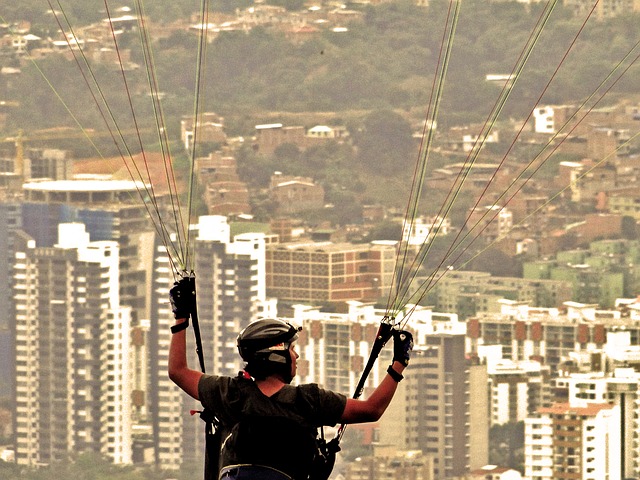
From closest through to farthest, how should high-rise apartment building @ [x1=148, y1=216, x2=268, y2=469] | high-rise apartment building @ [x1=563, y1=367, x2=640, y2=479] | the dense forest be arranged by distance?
high-rise apartment building @ [x1=563, y1=367, x2=640, y2=479], high-rise apartment building @ [x1=148, y1=216, x2=268, y2=469], the dense forest

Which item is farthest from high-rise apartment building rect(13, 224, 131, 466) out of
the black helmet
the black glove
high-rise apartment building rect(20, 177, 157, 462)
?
the black helmet

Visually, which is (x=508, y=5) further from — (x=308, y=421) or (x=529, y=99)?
(x=308, y=421)

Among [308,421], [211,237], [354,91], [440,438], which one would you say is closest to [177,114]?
[211,237]

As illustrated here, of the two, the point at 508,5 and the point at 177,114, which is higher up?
the point at 508,5

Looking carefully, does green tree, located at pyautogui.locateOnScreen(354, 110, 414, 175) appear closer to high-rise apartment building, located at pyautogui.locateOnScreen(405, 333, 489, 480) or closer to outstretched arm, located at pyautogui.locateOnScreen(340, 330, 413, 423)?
high-rise apartment building, located at pyautogui.locateOnScreen(405, 333, 489, 480)

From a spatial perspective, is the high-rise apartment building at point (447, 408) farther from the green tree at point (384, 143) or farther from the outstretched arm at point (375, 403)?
the outstretched arm at point (375, 403)

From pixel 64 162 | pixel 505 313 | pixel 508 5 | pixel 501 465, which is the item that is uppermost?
pixel 508 5

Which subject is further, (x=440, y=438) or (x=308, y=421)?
(x=440, y=438)
